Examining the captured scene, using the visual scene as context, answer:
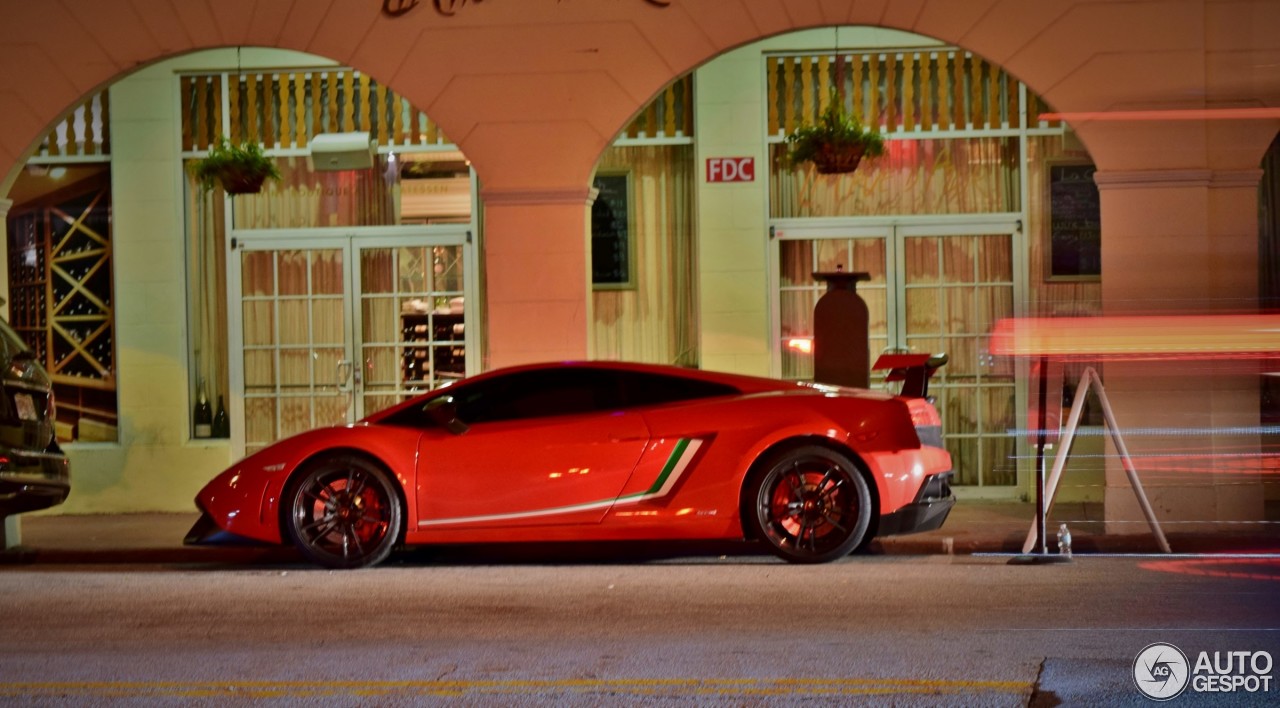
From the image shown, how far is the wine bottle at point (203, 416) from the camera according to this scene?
46.6 feet

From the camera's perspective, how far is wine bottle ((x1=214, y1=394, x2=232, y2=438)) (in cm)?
1425

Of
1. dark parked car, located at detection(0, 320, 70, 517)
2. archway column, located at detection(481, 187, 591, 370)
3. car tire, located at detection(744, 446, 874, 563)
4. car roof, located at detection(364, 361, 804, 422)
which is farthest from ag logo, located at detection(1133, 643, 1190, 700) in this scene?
dark parked car, located at detection(0, 320, 70, 517)

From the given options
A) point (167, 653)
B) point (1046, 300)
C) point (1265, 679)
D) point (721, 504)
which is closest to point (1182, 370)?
point (1046, 300)

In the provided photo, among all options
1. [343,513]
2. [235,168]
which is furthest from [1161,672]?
[235,168]

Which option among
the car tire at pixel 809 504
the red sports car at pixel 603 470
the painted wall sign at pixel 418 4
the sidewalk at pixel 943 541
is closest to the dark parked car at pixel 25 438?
the sidewalk at pixel 943 541

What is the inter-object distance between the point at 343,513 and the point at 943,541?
13.0 feet

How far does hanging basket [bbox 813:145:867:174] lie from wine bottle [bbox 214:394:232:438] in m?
6.07

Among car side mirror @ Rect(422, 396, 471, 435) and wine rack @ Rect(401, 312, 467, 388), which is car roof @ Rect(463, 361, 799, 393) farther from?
wine rack @ Rect(401, 312, 467, 388)

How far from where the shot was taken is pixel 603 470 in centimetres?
909

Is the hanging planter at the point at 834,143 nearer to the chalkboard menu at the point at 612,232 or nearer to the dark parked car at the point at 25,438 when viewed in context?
the chalkboard menu at the point at 612,232

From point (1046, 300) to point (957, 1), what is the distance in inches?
128

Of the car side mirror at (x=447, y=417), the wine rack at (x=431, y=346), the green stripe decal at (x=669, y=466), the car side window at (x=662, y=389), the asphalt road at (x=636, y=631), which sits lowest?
the asphalt road at (x=636, y=631)

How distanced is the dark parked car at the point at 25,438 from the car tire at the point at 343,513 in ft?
6.47

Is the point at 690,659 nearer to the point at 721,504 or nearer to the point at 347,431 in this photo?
the point at 721,504
